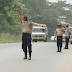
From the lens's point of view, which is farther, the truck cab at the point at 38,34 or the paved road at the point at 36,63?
the truck cab at the point at 38,34

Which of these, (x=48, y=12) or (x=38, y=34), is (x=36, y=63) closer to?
(x=38, y=34)

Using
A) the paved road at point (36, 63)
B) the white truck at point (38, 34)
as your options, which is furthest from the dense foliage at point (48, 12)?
the paved road at point (36, 63)

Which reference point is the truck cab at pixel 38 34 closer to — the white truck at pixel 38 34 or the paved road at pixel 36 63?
the white truck at pixel 38 34

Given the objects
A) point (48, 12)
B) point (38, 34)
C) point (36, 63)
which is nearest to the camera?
point (36, 63)

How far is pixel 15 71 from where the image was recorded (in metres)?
8.40

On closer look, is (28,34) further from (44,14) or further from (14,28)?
(44,14)

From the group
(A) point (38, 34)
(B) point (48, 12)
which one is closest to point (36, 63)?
(A) point (38, 34)

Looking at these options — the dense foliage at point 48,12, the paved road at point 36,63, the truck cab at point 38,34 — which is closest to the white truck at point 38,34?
the truck cab at point 38,34

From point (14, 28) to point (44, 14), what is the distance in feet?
87.3

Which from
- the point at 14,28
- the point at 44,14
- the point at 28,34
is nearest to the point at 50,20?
the point at 44,14

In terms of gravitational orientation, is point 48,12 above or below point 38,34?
above

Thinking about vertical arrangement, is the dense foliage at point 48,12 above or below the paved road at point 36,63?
above

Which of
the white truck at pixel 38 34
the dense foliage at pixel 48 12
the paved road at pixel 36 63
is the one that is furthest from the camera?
the dense foliage at pixel 48 12

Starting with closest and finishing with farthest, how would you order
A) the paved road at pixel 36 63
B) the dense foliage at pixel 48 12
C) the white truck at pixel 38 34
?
1. the paved road at pixel 36 63
2. the white truck at pixel 38 34
3. the dense foliage at pixel 48 12
